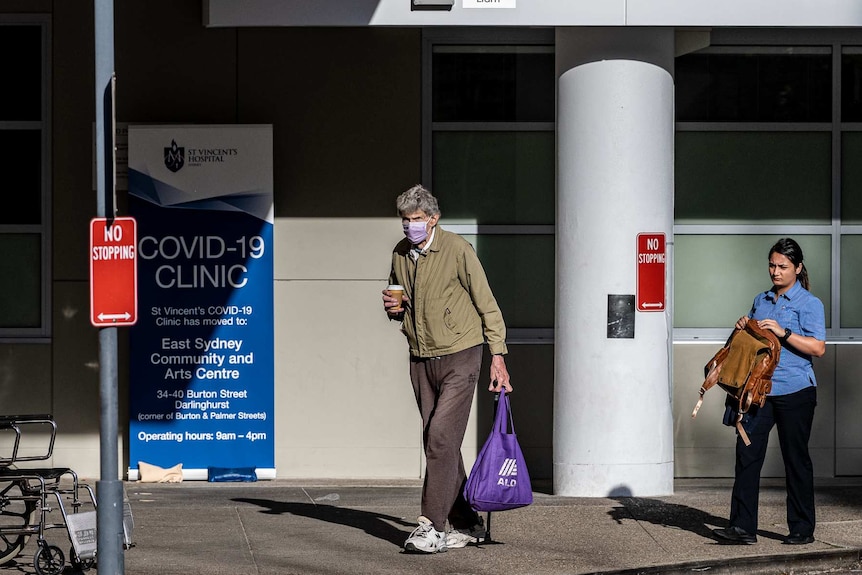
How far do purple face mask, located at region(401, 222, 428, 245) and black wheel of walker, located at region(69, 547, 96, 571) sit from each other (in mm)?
2511

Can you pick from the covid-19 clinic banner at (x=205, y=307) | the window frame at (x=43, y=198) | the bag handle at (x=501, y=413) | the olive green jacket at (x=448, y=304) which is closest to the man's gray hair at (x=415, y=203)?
the olive green jacket at (x=448, y=304)

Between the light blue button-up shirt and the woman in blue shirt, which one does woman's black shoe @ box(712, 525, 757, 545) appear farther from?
the light blue button-up shirt

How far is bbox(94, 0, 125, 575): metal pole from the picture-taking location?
20.8 feet

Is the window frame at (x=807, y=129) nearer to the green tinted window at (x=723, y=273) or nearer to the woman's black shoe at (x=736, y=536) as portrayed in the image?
the green tinted window at (x=723, y=273)

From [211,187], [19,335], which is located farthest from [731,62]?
[19,335]

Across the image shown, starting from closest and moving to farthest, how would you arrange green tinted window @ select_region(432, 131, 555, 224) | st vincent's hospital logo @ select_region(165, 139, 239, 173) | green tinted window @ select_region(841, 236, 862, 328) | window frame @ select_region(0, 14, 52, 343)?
st vincent's hospital logo @ select_region(165, 139, 239, 173) < window frame @ select_region(0, 14, 52, 343) < green tinted window @ select_region(432, 131, 555, 224) < green tinted window @ select_region(841, 236, 862, 328)

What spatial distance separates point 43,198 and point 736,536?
6.00 meters

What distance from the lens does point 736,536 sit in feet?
25.6

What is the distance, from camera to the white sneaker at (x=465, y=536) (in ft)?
25.3

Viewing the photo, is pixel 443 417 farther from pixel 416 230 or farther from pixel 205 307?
pixel 205 307

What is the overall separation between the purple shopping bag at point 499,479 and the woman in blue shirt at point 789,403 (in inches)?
52.9

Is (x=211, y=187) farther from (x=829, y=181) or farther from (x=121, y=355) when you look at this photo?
(x=829, y=181)

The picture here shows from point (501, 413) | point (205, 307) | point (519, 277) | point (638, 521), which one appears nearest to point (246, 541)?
point (501, 413)

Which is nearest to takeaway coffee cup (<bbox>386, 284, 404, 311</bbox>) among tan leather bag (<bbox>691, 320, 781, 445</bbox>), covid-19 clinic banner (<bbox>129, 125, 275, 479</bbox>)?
tan leather bag (<bbox>691, 320, 781, 445</bbox>)
